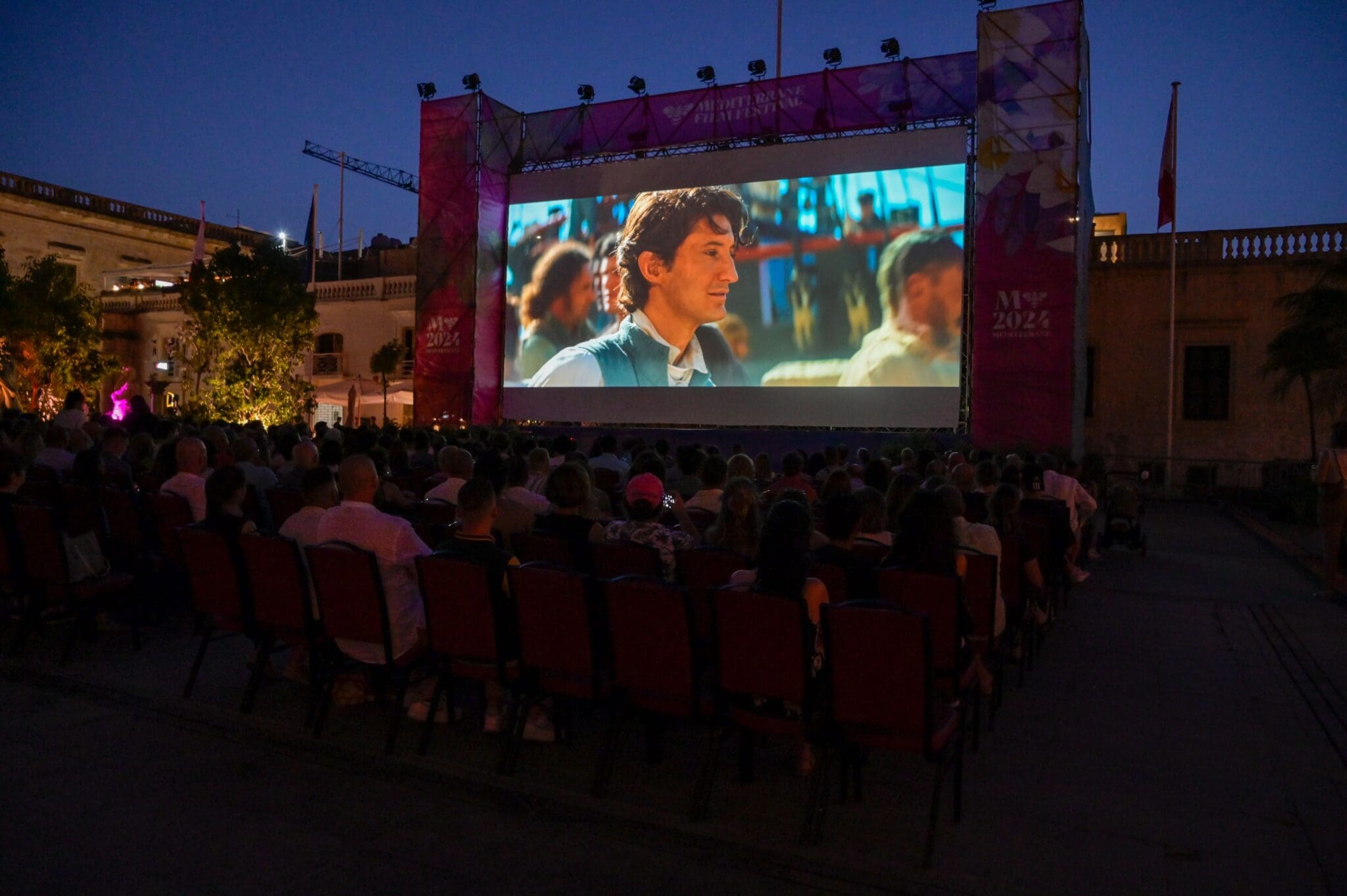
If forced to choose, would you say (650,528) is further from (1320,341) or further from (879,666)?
(1320,341)

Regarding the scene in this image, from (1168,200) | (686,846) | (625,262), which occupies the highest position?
(1168,200)

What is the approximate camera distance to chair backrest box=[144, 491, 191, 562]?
5551 mm

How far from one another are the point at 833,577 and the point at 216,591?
2915 millimetres

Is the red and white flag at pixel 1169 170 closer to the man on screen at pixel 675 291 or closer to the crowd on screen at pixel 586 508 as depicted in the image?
the man on screen at pixel 675 291

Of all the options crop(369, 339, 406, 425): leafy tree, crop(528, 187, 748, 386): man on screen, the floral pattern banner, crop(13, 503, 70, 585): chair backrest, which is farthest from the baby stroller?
crop(369, 339, 406, 425): leafy tree

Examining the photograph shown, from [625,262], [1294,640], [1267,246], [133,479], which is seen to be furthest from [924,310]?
[133,479]

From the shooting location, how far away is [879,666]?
3.02 meters

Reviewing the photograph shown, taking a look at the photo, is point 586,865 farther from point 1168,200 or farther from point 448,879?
point 1168,200

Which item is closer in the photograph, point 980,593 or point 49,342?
point 980,593

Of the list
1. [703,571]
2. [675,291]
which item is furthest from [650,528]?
[675,291]

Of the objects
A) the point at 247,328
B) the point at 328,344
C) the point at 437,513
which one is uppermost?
the point at 328,344

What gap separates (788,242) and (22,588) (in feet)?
44.1

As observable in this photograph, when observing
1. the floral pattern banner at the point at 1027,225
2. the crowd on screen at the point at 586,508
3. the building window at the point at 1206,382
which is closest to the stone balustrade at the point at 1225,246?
the building window at the point at 1206,382

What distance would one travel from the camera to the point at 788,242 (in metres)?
16.6
